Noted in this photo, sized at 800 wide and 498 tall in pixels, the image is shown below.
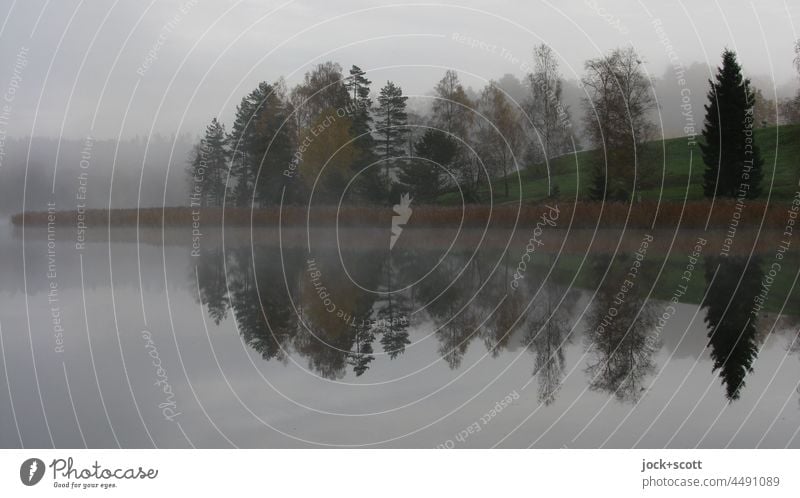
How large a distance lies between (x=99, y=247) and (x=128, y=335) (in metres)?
0.71

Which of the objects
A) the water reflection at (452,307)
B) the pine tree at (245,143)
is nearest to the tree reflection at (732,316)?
the water reflection at (452,307)

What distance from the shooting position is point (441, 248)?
583 cm

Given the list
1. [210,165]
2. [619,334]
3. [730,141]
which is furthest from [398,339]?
[730,141]

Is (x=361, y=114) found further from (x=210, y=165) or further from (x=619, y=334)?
(x=619, y=334)

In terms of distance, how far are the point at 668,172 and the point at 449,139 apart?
188 cm

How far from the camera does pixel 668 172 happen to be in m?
5.94

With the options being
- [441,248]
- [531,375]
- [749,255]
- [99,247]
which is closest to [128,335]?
[99,247]

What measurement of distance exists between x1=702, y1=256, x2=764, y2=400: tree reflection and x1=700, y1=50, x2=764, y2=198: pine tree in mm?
638

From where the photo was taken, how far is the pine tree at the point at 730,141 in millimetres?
5812

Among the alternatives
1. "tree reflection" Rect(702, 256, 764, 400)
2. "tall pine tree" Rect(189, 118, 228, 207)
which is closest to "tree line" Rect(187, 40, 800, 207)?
"tall pine tree" Rect(189, 118, 228, 207)

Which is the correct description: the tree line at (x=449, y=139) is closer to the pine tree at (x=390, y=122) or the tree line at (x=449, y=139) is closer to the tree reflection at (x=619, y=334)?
the pine tree at (x=390, y=122)

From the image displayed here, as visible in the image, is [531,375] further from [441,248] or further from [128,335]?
[128,335]
